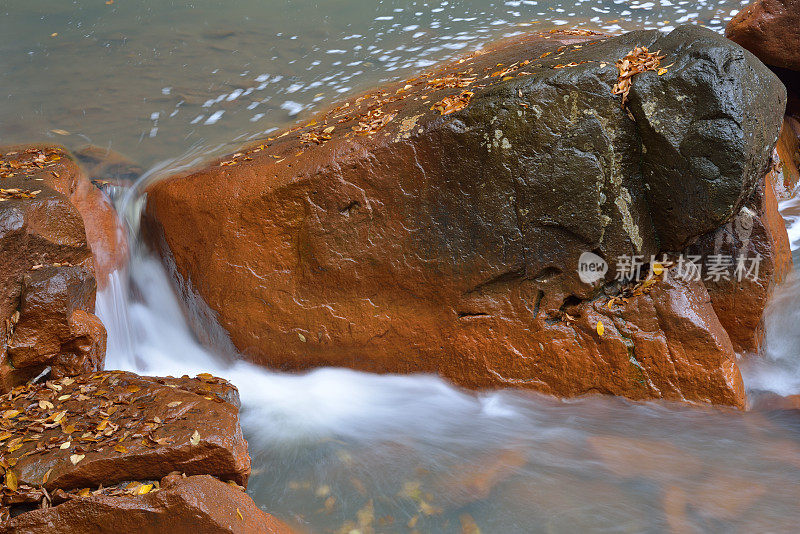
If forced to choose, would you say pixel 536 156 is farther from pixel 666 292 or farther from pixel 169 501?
pixel 169 501

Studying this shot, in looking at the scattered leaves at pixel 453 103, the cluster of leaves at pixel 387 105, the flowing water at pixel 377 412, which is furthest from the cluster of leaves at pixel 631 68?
the flowing water at pixel 377 412

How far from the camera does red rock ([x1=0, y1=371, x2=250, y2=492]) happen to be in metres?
3.29

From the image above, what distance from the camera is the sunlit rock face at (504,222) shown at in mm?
3984

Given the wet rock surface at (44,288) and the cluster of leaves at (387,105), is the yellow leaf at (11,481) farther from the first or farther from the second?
the cluster of leaves at (387,105)

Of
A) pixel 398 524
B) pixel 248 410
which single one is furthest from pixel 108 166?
pixel 398 524

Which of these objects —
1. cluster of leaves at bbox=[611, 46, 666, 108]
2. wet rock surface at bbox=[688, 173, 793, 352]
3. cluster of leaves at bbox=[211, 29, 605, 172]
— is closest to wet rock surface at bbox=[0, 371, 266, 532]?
cluster of leaves at bbox=[211, 29, 605, 172]

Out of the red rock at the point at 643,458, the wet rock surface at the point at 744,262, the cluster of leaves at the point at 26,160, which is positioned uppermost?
the cluster of leaves at the point at 26,160

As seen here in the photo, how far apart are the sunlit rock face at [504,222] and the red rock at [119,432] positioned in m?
1.01

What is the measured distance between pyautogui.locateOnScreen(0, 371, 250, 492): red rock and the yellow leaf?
25 millimetres

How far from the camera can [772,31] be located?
6.34 metres

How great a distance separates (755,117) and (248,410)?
12.6 feet

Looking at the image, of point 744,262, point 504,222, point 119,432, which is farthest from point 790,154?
point 119,432

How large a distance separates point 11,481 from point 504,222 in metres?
3.19

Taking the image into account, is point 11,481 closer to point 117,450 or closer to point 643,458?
point 117,450
